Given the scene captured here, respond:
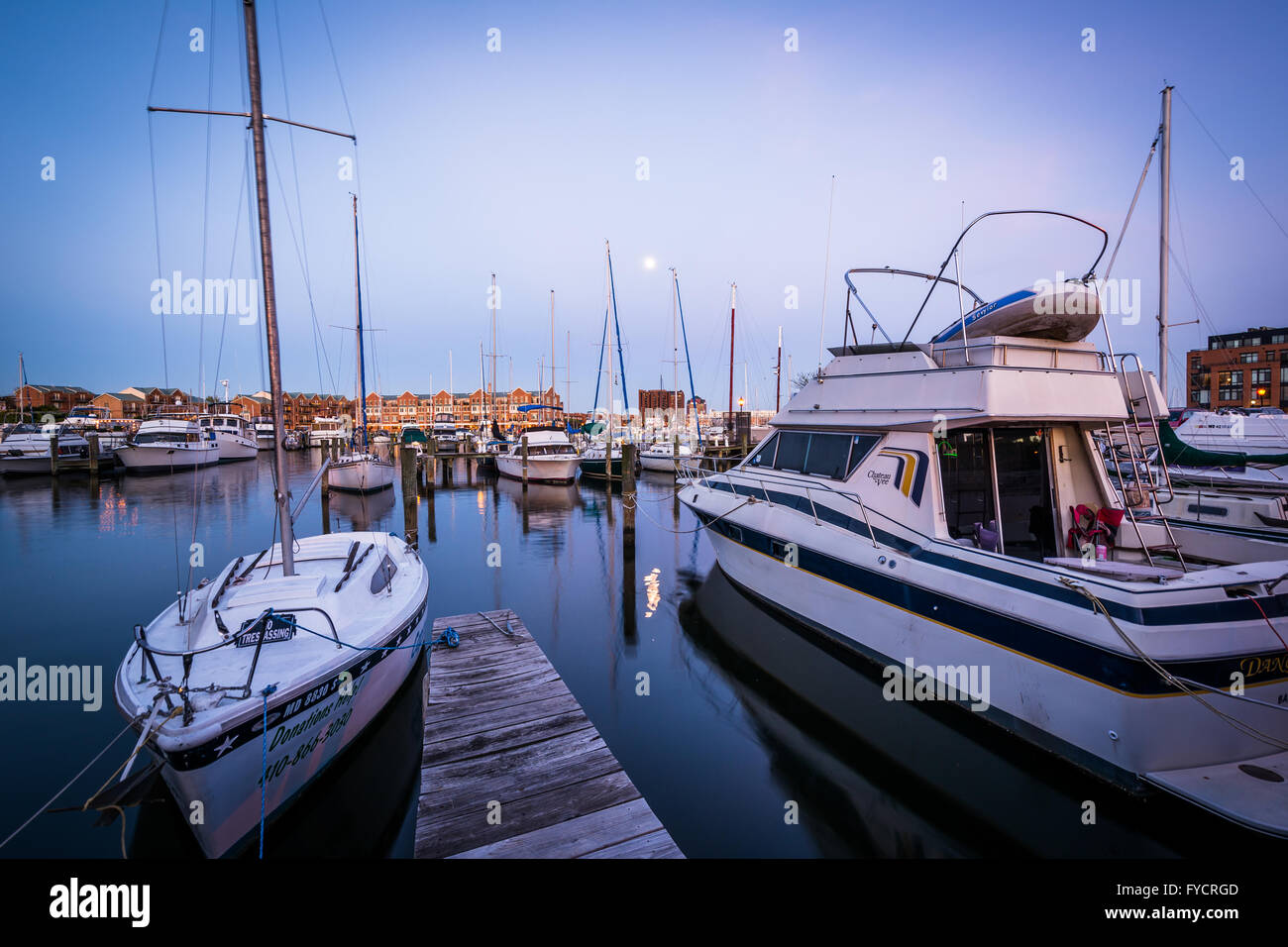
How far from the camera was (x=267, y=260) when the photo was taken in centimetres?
596

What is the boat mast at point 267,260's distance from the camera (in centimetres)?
570

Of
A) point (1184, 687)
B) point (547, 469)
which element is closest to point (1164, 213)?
point (1184, 687)

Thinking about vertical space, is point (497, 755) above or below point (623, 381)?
below

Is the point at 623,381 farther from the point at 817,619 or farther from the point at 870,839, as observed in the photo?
the point at 870,839

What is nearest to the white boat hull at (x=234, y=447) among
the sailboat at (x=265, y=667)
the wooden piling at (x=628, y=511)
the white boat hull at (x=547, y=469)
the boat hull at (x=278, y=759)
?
the white boat hull at (x=547, y=469)

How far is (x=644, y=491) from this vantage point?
27.3 m

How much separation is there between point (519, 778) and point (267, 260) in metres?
A: 5.78

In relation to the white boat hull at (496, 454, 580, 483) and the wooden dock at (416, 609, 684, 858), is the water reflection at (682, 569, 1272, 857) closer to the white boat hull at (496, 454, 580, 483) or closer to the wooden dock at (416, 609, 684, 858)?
the wooden dock at (416, 609, 684, 858)

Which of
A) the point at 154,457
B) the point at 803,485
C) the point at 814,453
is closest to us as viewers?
the point at 803,485

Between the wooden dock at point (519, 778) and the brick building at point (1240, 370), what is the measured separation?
2742 inches

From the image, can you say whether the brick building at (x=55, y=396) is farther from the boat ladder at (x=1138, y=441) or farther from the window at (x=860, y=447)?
the boat ladder at (x=1138, y=441)

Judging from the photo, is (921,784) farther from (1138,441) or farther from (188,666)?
(188,666)
